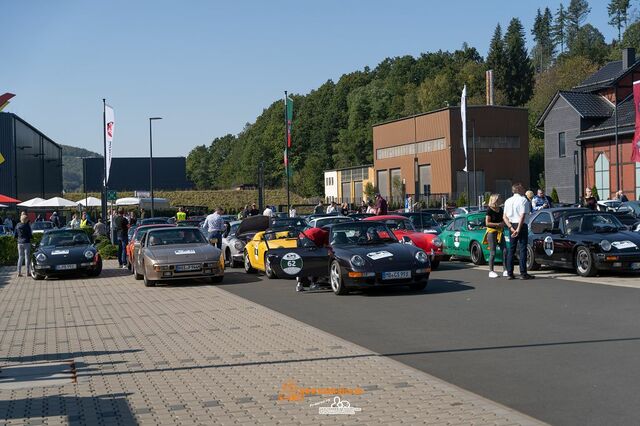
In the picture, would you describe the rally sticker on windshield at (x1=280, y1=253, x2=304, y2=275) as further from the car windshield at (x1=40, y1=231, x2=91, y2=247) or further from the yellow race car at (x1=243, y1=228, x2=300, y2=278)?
the car windshield at (x1=40, y1=231, x2=91, y2=247)

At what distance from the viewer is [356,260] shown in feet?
50.5

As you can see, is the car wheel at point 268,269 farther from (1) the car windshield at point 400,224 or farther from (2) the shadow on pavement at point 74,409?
(2) the shadow on pavement at point 74,409

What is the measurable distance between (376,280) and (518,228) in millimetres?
3780

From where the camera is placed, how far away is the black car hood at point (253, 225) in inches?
974

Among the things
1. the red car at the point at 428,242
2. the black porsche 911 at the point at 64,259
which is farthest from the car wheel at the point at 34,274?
the red car at the point at 428,242

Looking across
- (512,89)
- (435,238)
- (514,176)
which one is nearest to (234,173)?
(512,89)

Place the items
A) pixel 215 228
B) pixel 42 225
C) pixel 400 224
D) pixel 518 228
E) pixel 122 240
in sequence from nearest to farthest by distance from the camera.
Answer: pixel 518 228
pixel 400 224
pixel 215 228
pixel 122 240
pixel 42 225

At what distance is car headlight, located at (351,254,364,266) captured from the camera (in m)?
15.3

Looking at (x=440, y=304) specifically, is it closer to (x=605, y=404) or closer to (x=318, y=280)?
(x=318, y=280)

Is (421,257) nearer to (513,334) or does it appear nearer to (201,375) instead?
(513,334)

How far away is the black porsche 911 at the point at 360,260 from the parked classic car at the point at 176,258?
231 cm

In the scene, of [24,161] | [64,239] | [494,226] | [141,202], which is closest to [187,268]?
[64,239]

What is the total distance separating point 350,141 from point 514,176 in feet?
176

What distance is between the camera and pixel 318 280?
1706 centimetres
